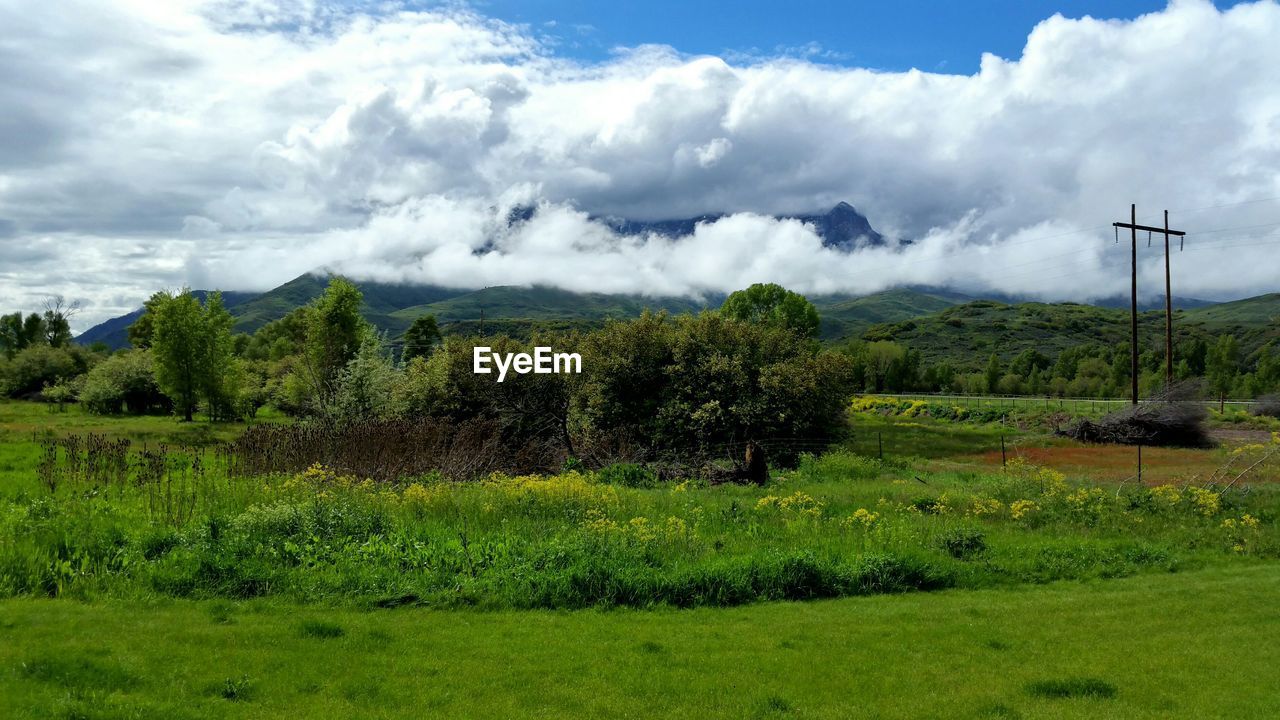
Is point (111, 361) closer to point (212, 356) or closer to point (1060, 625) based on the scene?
point (212, 356)

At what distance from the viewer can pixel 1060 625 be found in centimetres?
996

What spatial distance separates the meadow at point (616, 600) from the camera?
291 inches

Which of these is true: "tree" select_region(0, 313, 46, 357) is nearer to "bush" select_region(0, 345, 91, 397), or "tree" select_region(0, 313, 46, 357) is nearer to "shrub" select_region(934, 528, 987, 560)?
"bush" select_region(0, 345, 91, 397)

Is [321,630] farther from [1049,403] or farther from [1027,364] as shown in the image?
[1027,364]

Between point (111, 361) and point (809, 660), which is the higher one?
point (111, 361)

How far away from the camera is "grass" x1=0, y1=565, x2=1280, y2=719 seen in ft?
23.3

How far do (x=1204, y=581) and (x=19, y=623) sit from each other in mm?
15818

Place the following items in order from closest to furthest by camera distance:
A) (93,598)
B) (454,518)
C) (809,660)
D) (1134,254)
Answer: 1. (809,660)
2. (93,598)
3. (454,518)
4. (1134,254)

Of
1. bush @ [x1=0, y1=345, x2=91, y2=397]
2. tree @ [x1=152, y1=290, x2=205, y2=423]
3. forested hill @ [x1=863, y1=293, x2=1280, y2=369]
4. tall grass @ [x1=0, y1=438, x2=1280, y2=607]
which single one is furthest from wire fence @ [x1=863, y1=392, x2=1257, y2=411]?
bush @ [x1=0, y1=345, x2=91, y2=397]

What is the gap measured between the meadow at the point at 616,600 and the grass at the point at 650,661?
1.5 inches

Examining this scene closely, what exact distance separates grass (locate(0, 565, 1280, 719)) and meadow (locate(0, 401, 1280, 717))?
4 cm

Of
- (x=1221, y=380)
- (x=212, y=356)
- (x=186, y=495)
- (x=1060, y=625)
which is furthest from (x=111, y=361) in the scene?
(x=1221, y=380)

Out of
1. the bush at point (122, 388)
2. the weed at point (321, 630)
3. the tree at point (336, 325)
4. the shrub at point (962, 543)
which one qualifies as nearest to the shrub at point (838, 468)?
the shrub at point (962, 543)

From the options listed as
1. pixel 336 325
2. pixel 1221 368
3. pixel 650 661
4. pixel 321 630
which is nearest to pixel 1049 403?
pixel 1221 368
